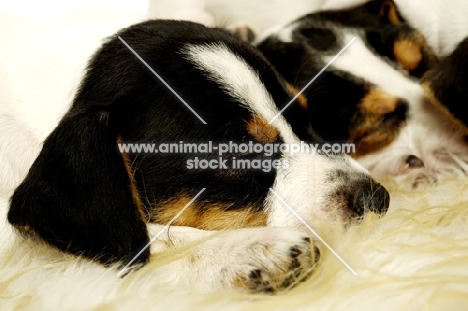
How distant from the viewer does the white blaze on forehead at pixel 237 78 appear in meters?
1.55

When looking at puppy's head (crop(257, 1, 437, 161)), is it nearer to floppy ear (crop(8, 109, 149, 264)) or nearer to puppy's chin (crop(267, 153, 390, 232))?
puppy's chin (crop(267, 153, 390, 232))

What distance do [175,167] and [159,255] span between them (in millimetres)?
261

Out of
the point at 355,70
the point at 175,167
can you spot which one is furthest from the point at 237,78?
the point at 355,70

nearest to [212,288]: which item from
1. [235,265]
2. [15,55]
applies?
[235,265]

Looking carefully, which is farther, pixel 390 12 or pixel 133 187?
pixel 390 12

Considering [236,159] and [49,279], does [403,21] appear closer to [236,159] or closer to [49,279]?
[236,159]

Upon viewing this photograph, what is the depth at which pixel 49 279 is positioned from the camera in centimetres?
136

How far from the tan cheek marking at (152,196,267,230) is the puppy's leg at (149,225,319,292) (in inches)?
4.3

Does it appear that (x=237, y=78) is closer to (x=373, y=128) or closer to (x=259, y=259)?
(x=259, y=259)

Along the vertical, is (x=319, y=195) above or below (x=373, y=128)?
above

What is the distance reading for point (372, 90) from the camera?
2135 mm

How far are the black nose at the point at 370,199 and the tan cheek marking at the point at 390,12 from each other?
1.04 metres

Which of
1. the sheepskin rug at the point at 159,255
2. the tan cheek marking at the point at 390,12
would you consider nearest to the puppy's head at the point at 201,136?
the sheepskin rug at the point at 159,255

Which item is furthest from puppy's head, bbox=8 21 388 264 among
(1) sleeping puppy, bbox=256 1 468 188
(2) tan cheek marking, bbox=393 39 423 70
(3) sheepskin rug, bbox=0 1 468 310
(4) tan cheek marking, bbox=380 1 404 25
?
(4) tan cheek marking, bbox=380 1 404 25
